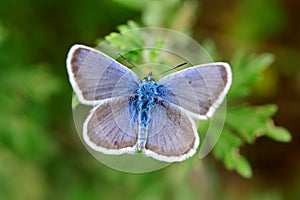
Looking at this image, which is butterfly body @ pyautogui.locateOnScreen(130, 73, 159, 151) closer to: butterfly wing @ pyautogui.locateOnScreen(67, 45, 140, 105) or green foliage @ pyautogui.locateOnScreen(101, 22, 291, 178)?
butterfly wing @ pyautogui.locateOnScreen(67, 45, 140, 105)

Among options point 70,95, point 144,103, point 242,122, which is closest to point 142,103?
point 144,103

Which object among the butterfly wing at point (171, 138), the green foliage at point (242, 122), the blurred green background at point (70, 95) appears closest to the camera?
the butterfly wing at point (171, 138)

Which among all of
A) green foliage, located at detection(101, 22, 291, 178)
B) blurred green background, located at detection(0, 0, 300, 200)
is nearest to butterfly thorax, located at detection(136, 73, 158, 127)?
green foliage, located at detection(101, 22, 291, 178)

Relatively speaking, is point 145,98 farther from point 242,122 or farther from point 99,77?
point 242,122

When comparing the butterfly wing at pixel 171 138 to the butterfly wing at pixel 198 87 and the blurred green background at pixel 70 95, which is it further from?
the blurred green background at pixel 70 95

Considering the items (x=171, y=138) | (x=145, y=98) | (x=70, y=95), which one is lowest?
(x=70, y=95)

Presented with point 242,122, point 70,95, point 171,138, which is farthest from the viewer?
point 70,95

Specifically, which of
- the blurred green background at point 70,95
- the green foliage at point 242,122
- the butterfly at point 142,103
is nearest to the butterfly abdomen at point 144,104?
the butterfly at point 142,103
